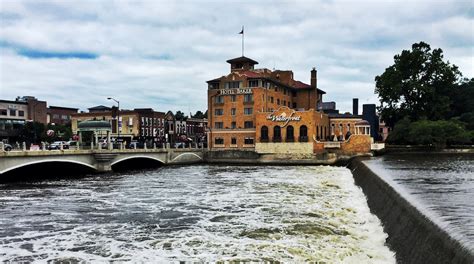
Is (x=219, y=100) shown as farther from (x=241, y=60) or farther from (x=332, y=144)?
(x=332, y=144)

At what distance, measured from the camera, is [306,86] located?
326ft

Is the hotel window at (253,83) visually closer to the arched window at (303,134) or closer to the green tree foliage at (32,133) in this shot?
the arched window at (303,134)

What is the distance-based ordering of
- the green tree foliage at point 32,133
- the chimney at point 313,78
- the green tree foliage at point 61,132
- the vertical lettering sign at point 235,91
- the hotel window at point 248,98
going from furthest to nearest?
the green tree foliage at point 61,132 < the green tree foliage at point 32,133 < the chimney at point 313,78 < the hotel window at point 248,98 < the vertical lettering sign at point 235,91

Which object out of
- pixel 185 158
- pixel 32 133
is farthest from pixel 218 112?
pixel 32 133

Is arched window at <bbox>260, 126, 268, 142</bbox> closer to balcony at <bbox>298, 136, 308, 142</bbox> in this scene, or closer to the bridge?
balcony at <bbox>298, 136, 308, 142</bbox>

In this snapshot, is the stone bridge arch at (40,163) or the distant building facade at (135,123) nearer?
the stone bridge arch at (40,163)

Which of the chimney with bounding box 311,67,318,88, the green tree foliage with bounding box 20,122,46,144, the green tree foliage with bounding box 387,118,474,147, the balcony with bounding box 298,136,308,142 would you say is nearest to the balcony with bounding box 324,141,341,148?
the balcony with bounding box 298,136,308,142

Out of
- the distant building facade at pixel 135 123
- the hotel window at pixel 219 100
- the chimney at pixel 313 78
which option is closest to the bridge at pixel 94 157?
the hotel window at pixel 219 100

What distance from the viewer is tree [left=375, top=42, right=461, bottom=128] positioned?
8819 cm

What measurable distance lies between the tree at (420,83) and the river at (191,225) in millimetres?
59851

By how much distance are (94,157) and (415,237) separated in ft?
148

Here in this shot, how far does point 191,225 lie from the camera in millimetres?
21734

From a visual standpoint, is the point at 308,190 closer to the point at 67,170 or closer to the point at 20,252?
the point at 20,252

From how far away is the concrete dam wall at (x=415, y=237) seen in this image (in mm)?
10950
